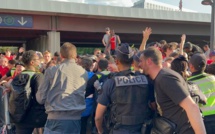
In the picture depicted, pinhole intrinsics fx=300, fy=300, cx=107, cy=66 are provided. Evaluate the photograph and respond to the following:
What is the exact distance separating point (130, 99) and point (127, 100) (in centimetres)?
4

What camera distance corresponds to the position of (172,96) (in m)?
3.07

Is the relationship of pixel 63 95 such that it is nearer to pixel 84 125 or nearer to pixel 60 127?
pixel 60 127

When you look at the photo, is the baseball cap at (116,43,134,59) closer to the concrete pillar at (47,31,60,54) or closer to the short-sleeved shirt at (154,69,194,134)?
the short-sleeved shirt at (154,69,194,134)

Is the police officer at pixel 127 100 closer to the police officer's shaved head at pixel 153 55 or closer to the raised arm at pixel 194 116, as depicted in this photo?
the police officer's shaved head at pixel 153 55

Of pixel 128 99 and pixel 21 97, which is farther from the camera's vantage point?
pixel 21 97

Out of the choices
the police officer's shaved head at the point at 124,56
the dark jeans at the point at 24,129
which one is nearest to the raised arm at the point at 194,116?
the police officer's shaved head at the point at 124,56

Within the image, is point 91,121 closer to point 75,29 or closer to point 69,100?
point 69,100

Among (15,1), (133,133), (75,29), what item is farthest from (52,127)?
(75,29)

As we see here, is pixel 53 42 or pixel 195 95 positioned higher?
pixel 53 42

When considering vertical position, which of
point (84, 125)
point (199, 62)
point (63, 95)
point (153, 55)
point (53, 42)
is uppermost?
point (53, 42)

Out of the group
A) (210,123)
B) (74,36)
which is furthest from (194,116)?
(74,36)

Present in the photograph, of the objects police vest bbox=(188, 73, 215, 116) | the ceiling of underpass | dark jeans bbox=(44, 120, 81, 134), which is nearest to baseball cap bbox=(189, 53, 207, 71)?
police vest bbox=(188, 73, 215, 116)

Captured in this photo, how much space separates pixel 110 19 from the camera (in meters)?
18.3

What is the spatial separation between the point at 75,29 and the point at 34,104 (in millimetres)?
13215
